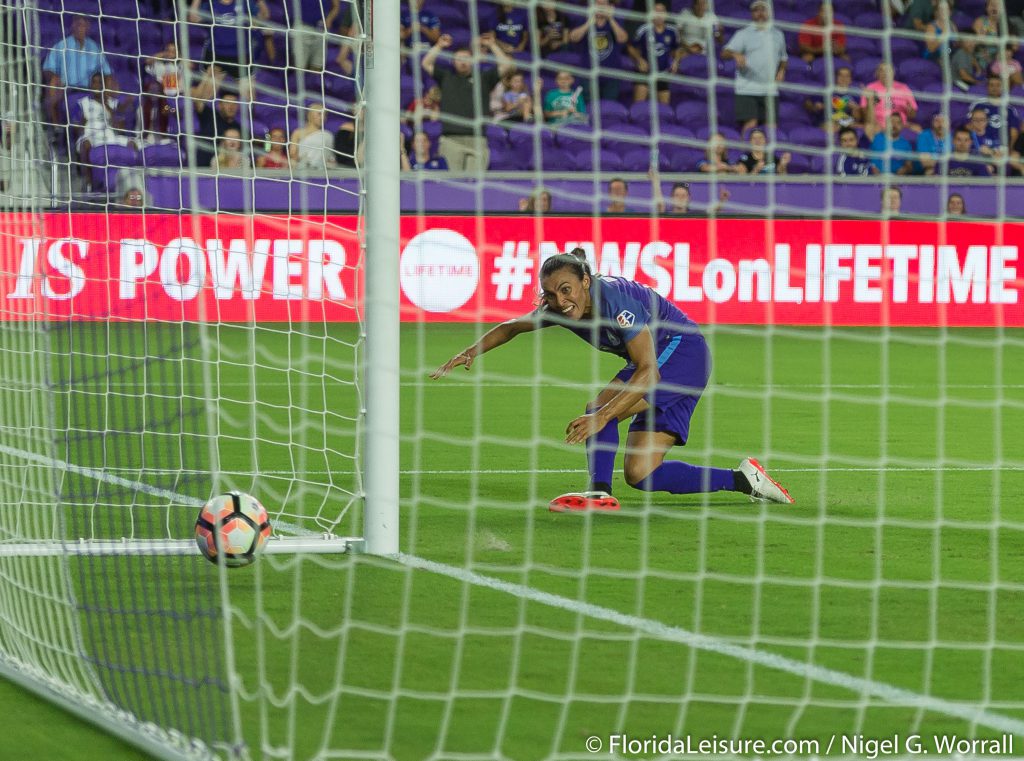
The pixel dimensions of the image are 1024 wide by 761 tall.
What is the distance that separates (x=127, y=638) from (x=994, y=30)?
53.2 ft

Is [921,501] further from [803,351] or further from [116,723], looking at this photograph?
[803,351]

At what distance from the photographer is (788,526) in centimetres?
701

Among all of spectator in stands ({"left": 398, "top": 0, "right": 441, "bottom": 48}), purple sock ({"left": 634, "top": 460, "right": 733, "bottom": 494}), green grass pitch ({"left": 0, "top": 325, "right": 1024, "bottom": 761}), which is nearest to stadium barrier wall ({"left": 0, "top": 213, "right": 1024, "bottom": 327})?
spectator in stands ({"left": 398, "top": 0, "right": 441, "bottom": 48})

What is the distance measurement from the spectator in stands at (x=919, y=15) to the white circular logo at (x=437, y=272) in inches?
247

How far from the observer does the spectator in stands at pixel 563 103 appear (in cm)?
1598

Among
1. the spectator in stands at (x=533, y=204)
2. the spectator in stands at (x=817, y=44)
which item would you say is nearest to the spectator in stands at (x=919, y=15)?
the spectator in stands at (x=817, y=44)

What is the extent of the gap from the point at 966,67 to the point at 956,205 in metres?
2.08


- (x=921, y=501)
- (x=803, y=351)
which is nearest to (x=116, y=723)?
(x=921, y=501)

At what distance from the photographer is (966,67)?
18391 millimetres

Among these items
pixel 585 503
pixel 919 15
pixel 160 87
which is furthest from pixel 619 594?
pixel 919 15

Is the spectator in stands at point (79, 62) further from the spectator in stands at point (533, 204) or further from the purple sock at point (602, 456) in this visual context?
the spectator in stands at point (533, 204)

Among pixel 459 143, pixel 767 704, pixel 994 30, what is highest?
pixel 994 30

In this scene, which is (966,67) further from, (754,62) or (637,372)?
(637,372)

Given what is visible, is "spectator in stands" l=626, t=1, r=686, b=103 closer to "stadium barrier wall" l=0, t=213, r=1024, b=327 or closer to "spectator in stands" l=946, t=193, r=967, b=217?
"stadium barrier wall" l=0, t=213, r=1024, b=327
